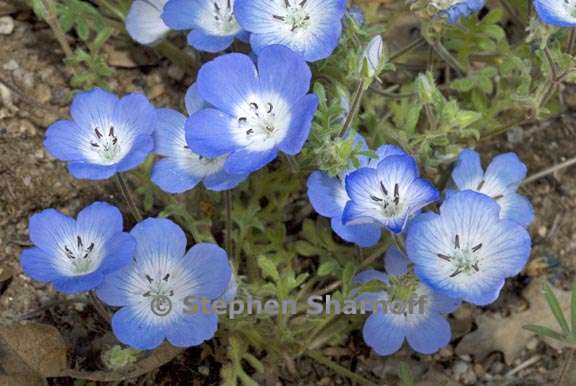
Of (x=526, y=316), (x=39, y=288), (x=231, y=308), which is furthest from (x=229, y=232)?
(x=526, y=316)

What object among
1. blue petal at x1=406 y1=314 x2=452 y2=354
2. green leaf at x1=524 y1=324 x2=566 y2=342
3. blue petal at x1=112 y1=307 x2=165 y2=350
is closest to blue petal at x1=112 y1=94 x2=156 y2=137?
blue petal at x1=112 y1=307 x2=165 y2=350

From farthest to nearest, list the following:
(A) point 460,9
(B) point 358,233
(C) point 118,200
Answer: (C) point 118,200, (A) point 460,9, (B) point 358,233

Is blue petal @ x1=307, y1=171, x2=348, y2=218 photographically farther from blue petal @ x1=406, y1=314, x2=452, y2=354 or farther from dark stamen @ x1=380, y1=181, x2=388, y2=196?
blue petal @ x1=406, y1=314, x2=452, y2=354

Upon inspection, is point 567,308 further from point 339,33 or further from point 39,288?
point 39,288

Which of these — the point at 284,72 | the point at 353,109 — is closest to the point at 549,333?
the point at 353,109

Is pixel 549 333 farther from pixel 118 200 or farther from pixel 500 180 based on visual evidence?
pixel 118 200

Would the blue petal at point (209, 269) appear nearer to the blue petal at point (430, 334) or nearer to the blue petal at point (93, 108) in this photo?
the blue petal at point (93, 108)
